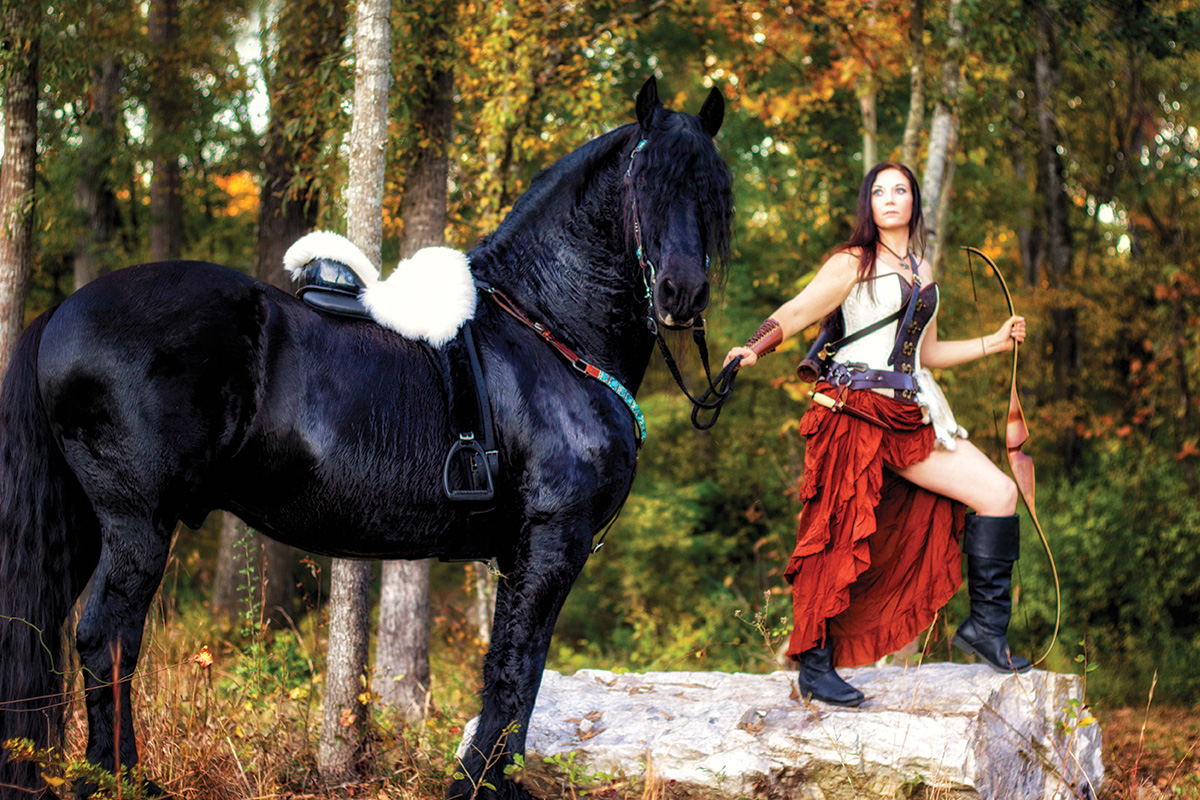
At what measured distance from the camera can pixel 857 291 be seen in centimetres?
378

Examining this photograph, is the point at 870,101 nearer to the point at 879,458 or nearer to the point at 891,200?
the point at 891,200

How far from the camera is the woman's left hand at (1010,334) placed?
3.80 m

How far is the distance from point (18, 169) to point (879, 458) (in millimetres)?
4612

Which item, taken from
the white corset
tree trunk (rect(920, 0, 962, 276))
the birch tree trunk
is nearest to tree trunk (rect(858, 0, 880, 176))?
tree trunk (rect(920, 0, 962, 276))

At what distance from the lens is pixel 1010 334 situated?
387 cm

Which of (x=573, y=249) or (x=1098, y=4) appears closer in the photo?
(x=573, y=249)

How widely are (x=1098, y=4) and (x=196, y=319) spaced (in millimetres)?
6220

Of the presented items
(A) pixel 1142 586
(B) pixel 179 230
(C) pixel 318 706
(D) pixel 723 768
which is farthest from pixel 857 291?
(B) pixel 179 230

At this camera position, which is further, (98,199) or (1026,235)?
(1026,235)

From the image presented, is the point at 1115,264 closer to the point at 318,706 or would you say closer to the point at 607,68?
the point at 607,68

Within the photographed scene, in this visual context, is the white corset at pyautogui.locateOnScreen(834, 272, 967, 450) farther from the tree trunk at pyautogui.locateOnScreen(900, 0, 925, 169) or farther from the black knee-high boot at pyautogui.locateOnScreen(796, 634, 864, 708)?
the tree trunk at pyautogui.locateOnScreen(900, 0, 925, 169)

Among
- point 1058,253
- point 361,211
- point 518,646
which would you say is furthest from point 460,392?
point 1058,253

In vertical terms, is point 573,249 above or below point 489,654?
above

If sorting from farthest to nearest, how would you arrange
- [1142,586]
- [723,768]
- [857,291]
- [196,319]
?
[1142,586] < [857,291] < [723,768] < [196,319]
